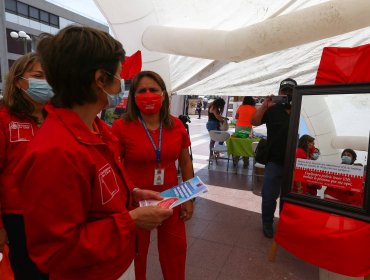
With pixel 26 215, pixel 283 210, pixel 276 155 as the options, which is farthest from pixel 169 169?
pixel 276 155

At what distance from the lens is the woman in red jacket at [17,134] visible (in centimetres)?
160

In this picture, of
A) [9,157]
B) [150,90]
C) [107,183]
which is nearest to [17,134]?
[9,157]

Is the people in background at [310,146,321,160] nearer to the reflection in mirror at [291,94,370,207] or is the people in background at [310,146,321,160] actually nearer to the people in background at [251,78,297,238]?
the reflection in mirror at [291,94,370,207]

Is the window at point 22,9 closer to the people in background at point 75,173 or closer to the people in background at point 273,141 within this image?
the people in background at point 273,141

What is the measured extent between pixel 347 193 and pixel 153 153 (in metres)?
1.40

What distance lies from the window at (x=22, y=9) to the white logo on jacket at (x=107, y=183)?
3371cm

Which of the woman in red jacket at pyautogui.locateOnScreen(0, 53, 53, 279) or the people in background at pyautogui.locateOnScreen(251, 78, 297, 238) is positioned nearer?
the woman in red jacket at pyautogui.locateOnScreen(0, 53, 53, 279)

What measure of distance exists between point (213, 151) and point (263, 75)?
328 centimetres

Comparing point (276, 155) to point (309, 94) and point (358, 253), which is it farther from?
point (358, 253)

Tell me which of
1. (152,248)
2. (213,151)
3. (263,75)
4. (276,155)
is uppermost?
(263,75)

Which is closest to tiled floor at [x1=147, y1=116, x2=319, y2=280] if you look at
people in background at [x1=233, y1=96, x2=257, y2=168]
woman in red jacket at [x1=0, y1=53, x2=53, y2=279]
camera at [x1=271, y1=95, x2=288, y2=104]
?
woman in red jacket at [x1=0, y1=53, x2=53, y2=279]

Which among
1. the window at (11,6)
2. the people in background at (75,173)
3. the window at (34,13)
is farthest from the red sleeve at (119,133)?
the window at (34,13)

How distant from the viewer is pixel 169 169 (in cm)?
192

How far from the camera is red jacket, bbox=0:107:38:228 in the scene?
159 centimetres
